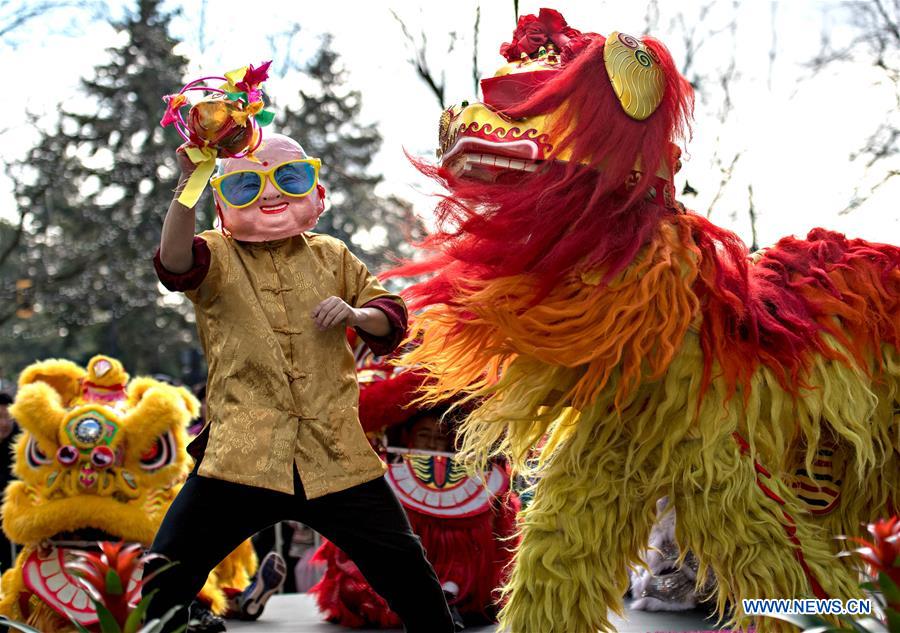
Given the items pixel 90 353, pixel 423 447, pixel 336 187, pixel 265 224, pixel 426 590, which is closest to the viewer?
pixel 426 590

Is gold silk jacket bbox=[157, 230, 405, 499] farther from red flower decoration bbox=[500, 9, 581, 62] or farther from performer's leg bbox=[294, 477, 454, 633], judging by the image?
red flower decoration bbox=[500, 9, 581, 62]

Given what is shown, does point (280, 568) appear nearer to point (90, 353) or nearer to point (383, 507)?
point (383, 507)

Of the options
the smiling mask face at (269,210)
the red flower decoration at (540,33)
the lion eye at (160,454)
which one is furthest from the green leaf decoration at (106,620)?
the lion eye at (160,454)

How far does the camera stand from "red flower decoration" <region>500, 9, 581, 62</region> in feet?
10.3

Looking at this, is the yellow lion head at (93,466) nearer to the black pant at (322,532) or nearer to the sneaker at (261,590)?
the sneaker at (261,590)

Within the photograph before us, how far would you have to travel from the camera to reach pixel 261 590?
5152 millimetres

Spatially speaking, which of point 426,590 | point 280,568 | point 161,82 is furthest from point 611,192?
point 161,82

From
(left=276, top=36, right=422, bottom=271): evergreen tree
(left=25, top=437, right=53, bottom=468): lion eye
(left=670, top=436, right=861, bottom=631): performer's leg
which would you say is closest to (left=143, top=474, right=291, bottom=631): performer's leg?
(left=670, top=436, right=861, bottom=631): performer's leg

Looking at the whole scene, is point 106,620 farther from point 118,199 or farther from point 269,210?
point 118,199

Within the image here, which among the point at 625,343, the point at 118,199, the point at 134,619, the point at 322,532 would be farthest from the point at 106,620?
the point at 118,199

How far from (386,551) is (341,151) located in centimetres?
1374

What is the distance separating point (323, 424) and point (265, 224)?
0.58 metres

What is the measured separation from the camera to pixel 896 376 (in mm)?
3064

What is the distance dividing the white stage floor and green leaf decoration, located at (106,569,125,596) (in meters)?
2.86
